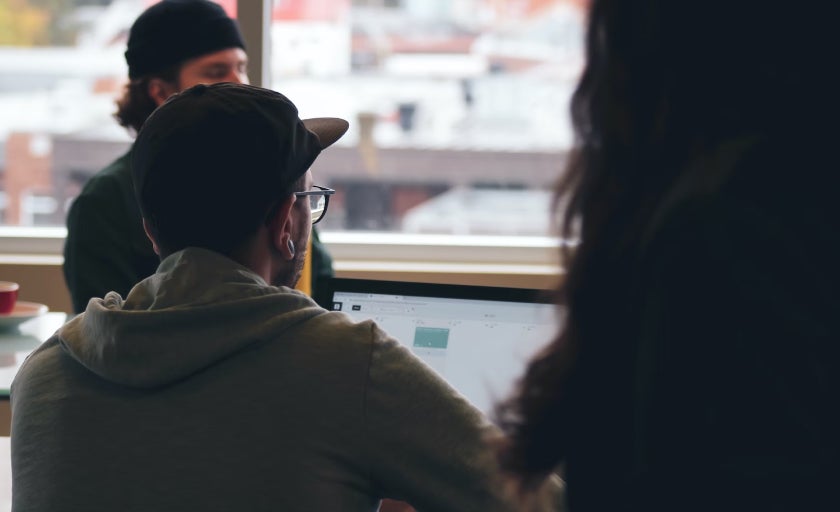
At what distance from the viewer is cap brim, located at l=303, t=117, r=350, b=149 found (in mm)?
1339

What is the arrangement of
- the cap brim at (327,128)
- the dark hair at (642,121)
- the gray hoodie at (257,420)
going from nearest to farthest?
the dark hair at (642,121) → the gray hoodie at (257,420) → the cap brim at (327,128)

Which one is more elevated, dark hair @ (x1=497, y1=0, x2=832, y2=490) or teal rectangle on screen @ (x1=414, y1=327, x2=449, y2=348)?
dark hair @ (x1=497, y1=0, x2=832, y2=490)

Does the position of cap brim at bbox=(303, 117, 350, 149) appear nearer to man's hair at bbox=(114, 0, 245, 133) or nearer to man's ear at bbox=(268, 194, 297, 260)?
man's ear at bbox=(268, 194, 297, 260)

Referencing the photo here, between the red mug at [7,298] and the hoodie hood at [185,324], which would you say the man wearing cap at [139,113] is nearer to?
the red mug at [7,298]

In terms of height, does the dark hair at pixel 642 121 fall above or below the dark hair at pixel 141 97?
above

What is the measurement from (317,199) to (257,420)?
39cm

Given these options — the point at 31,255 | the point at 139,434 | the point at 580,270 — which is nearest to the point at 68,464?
the point at 139,434

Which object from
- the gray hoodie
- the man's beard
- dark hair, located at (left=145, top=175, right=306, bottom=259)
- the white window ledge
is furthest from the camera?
the white window ledge

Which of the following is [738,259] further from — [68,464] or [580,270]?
[68,464]

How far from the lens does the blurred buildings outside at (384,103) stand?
140 inches

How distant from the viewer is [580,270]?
703mm

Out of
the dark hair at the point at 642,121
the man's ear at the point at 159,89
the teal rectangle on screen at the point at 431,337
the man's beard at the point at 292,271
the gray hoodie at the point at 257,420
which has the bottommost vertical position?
the teal rectangle on screen at the point at 431,337

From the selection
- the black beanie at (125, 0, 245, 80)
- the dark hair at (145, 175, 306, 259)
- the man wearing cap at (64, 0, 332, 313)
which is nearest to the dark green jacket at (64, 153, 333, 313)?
the man wearing cap at (64, 0, 332, 313)

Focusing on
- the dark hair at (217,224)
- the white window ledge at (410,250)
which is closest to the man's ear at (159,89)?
the dark hair at (217,224)
